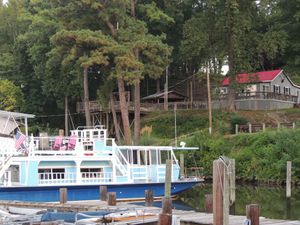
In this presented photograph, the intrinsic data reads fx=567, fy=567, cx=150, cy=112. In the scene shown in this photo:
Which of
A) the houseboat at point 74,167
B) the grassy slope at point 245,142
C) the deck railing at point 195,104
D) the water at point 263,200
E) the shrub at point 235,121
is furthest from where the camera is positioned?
the deck railing at point 195,104

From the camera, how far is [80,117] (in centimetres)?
6631

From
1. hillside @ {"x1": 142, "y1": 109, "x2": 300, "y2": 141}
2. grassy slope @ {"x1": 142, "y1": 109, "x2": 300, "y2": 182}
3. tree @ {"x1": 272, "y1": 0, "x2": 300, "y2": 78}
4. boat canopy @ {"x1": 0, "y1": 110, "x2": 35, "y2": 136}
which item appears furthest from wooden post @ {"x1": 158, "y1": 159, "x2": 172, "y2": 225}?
tree @ {"x1": 272, "y1": 0, "x2": 300, "y2": 78}

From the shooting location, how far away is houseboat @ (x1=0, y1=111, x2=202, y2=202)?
89.8ft

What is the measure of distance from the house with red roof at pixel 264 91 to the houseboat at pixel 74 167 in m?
23.8

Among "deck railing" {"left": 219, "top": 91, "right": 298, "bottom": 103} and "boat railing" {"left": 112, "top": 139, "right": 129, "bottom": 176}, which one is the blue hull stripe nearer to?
"boat railing" {"left": 112, "top": 139, "right": 129, "bottom": 176}

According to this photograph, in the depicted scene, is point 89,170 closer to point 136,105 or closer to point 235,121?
point 136,105

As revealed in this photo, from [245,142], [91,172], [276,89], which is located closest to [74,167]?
[91,172]

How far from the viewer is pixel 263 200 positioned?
3019 cm

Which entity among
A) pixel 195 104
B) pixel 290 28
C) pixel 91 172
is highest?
pixel 290 28

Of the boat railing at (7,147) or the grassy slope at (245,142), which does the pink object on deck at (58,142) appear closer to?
the boat railing at (7,147)

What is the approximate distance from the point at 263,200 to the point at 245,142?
12080 mm

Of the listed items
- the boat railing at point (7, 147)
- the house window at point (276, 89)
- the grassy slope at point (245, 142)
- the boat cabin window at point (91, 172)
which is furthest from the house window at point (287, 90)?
the boat railing at point (7, 147)

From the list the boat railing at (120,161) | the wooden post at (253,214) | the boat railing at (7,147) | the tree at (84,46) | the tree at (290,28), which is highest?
the tree at (290,28)

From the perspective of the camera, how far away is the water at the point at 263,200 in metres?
25.8
